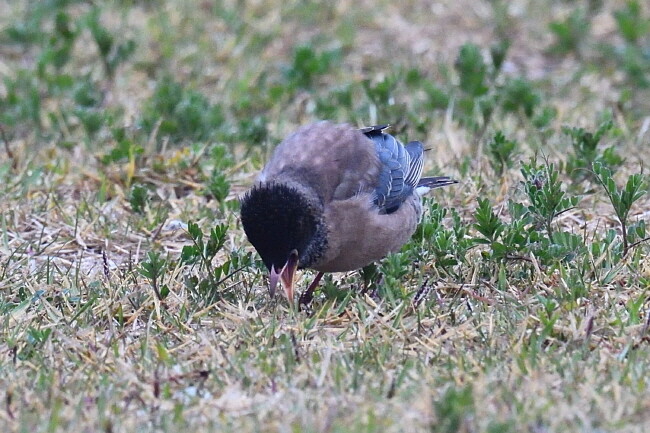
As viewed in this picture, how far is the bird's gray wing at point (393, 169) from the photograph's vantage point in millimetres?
5754

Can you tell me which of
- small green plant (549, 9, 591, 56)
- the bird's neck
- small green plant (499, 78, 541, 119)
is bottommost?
small green plant (549, 9, 591, 56)

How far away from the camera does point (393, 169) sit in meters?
6.06

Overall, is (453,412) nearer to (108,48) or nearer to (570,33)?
(108,48)

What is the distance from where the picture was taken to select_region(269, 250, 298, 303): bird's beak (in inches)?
200

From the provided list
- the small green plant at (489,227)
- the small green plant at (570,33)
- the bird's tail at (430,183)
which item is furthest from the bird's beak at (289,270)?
the small green plant at (570,33)

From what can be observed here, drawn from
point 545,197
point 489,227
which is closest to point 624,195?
point 545,197

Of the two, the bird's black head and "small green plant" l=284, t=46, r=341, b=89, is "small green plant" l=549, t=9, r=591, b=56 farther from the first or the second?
the bird's black head

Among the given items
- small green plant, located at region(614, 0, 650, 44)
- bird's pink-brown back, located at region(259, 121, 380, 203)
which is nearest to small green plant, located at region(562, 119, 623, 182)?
bird's pink-brown back, located at region(259, 121, 380, 203)

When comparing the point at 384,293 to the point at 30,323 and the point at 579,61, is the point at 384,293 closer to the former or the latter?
the point at 30,323

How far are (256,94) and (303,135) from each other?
3.15m

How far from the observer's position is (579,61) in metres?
9.83

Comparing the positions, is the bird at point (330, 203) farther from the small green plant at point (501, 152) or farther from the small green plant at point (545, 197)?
the small green plant at point (501, 152)

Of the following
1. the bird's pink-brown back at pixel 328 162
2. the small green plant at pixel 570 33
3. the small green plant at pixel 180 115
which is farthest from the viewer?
the small green plant at pixel 570 33

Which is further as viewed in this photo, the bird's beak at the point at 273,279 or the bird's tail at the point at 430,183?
the bird's tail at the point at 430,183
